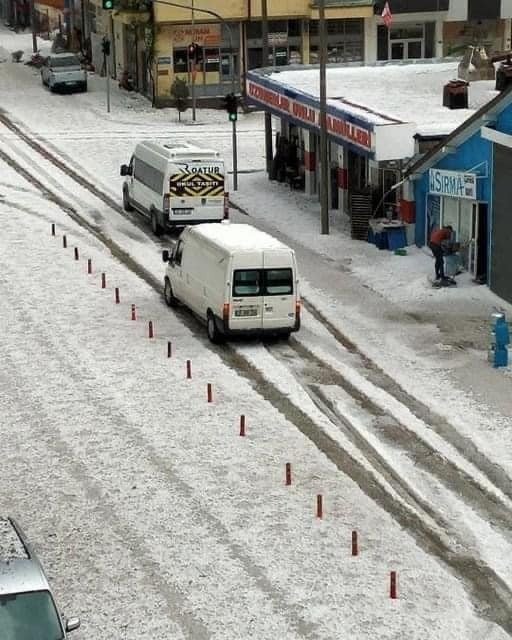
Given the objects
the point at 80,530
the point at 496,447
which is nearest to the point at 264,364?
the point at 496,447

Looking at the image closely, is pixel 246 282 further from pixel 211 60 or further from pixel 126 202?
pixel 211 60

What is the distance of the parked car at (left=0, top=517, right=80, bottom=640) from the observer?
15977mm

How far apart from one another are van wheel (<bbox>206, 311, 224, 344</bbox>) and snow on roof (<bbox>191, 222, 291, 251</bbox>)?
5.07 feet

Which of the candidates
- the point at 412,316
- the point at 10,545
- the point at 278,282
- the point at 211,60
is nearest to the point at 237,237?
the point at 278,282

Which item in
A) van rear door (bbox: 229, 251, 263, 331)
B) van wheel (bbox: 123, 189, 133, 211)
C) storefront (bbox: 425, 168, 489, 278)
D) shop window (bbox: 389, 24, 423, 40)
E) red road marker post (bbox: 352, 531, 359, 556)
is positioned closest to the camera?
red road marker post (bbox: 352, 531, 359, 556)

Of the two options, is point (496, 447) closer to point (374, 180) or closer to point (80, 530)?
point (80, 530)

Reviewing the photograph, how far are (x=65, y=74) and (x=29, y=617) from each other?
53067 millimetres

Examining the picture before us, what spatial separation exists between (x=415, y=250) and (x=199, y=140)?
62.7 ft

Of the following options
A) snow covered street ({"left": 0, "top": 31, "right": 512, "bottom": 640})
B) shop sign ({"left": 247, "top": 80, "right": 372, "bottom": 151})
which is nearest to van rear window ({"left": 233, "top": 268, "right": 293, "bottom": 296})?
snow covered street ({"left": 0, "top": 31, "right": 512, "bottom": 640})

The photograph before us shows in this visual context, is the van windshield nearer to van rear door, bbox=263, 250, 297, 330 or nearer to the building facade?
van rear door, bbox=263, 250, 297, 330

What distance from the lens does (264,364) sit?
29.3m

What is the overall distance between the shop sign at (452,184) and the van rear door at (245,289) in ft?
26.2

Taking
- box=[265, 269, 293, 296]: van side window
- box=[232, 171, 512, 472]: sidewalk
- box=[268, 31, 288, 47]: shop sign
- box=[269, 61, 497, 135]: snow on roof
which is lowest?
box=[232, 171, 512, 472]: sidewalk

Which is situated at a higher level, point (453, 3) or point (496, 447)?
point (453, 3)
